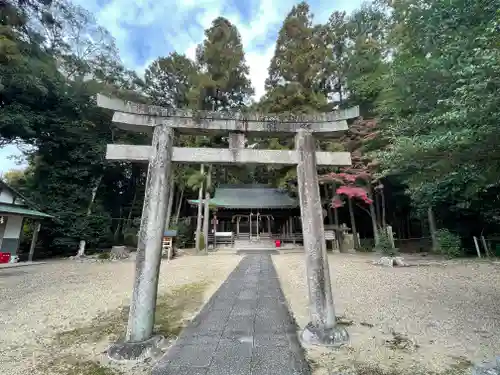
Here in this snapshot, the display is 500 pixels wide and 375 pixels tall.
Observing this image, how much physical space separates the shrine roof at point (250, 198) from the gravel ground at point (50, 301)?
1053 centimetres

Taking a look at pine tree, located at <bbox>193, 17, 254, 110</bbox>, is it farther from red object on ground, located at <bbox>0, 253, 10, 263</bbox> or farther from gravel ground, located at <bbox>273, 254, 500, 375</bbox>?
gravel ground, located at <bbox>273, 254, 500, 375</bbox>

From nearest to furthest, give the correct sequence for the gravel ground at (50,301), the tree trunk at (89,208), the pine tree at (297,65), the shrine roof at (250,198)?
the gravel ground at (50,301), the tree trunk at (89,208), the pine tree at (297,65), the shrine roof at (250,198)

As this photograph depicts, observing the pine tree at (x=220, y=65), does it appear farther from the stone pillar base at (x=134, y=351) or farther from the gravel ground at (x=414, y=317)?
the stone pillar base at (x=134, y=351)

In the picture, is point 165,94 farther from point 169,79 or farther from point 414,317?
point 414,317

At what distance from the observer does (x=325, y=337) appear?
327 centimetres

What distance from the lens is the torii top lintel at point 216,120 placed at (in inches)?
144

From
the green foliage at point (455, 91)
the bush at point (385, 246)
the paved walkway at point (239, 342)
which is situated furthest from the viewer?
the bush at point (385, 246)

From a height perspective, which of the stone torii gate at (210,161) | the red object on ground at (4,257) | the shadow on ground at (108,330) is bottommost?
the shadow on ground at (108,330)

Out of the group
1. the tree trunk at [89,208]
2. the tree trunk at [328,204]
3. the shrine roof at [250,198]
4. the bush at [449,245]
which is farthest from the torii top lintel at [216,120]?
the shrine roof at [250,198]

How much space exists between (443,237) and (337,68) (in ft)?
45.3

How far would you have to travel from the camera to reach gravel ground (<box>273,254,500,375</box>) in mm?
2963

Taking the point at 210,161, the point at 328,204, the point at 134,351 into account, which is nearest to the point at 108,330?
the point at 134,351

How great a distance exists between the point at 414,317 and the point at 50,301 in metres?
7.57

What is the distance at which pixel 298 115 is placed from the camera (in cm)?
403
